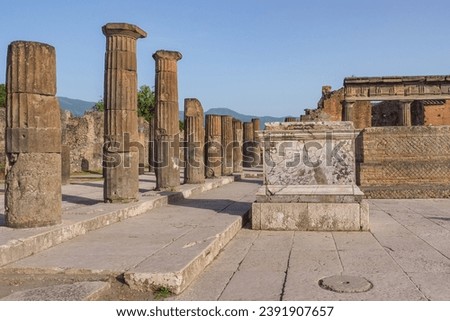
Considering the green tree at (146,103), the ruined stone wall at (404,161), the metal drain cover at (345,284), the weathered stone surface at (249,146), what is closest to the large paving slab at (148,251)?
the metal drain cover at (345,284)

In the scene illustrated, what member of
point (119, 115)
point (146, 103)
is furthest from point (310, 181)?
point (146, 103)

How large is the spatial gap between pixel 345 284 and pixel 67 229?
11.3 feet

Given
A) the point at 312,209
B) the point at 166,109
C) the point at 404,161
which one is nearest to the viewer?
the point at 312,209

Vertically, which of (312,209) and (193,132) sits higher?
(193,132)

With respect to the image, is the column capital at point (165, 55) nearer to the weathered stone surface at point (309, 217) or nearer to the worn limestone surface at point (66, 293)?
the weathered stone surface at point (309, 217)

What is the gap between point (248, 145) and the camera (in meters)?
30.0

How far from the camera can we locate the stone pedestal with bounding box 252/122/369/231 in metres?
6.36

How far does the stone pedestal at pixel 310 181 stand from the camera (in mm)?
6359

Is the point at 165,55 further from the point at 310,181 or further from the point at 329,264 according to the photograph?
the point at 329,264

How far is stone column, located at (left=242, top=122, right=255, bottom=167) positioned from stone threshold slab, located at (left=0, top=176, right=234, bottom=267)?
766 inches

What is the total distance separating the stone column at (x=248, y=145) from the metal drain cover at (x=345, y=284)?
2442cm

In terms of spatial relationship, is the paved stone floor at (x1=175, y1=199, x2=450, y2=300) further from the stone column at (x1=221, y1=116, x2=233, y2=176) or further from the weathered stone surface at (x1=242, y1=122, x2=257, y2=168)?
the weathered stone surface at (x1=242, y1=122, x2=257, y2=168)

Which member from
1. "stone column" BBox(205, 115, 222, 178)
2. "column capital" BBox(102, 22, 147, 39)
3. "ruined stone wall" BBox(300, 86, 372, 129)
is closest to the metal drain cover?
"column capital" BBox(102, 22, 147, 39)
